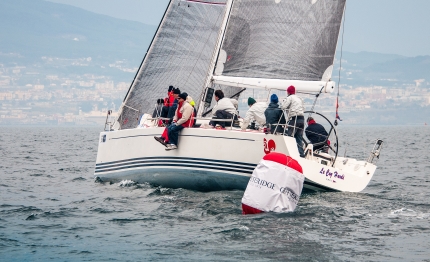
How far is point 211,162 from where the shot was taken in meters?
11.5

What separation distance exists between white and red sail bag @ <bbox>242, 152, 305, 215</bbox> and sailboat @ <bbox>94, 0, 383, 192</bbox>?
145 cm

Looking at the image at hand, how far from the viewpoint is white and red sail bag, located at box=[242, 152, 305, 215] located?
9344 mm

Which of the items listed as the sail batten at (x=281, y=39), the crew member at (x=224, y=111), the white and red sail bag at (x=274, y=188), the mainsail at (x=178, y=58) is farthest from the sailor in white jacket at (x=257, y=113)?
the white and red sail bag at (x=274, y=188)

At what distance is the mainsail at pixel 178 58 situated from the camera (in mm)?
14406

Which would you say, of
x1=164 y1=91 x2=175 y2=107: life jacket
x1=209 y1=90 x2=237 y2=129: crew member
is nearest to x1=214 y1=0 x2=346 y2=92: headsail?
x1=209 y1=90 x2=237 y2=129: crew member

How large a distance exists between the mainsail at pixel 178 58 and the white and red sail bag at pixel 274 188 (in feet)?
16.8

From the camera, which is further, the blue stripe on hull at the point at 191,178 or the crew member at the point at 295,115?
the crew member at the point at 295,115

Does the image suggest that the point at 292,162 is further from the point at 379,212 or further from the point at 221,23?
the point at 221,23

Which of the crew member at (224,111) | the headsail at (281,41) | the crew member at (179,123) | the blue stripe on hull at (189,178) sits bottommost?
the blue stripe on hull at (189,178)

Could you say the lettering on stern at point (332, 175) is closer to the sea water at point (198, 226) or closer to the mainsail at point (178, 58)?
the sea water at point (198, 226)

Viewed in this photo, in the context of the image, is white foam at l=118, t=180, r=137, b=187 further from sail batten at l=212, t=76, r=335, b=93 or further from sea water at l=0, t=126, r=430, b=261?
sail batten at l=212, t=76, r=335, b=93

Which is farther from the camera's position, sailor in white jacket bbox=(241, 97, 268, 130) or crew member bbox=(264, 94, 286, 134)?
sailor in white jacket bbox=(241, 97, 268, 130)

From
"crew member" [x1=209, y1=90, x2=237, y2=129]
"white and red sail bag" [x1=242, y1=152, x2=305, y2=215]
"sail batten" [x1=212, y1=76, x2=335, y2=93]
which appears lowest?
"white and red sail bag" [x1=242, y1=152, x2=305, y2=215]

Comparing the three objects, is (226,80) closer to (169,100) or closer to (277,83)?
(277,83)
